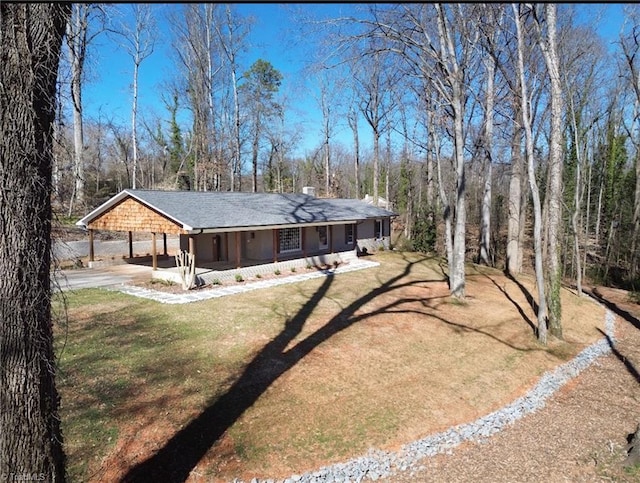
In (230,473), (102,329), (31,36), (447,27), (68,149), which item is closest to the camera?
(31,36)

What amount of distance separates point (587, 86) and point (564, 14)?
6729 mm

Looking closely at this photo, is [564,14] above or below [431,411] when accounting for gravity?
above

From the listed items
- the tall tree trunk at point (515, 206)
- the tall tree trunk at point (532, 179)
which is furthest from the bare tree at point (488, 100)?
the tall tree trunk at point (515, 206)

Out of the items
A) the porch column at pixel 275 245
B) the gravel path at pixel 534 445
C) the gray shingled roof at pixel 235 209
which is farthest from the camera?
the porch column at pixel 275 245

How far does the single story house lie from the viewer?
1455 centimetres

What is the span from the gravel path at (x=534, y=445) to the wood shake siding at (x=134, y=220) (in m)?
10.5

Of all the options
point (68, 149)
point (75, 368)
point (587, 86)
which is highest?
Result: point (587, 86)

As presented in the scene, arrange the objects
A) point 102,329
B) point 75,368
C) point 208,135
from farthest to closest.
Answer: point 208,135
point 102,329
point 75,368

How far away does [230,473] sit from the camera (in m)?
4.88

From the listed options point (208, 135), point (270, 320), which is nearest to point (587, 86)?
point (270, 320)

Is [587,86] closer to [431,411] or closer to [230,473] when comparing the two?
[431,411]

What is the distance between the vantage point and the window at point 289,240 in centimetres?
1899

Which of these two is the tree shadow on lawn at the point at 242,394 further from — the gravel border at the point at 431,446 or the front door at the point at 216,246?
the front door at the point at 216,246

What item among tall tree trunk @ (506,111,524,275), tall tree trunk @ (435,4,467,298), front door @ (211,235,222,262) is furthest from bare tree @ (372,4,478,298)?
front door @ (211,235,222,262)
